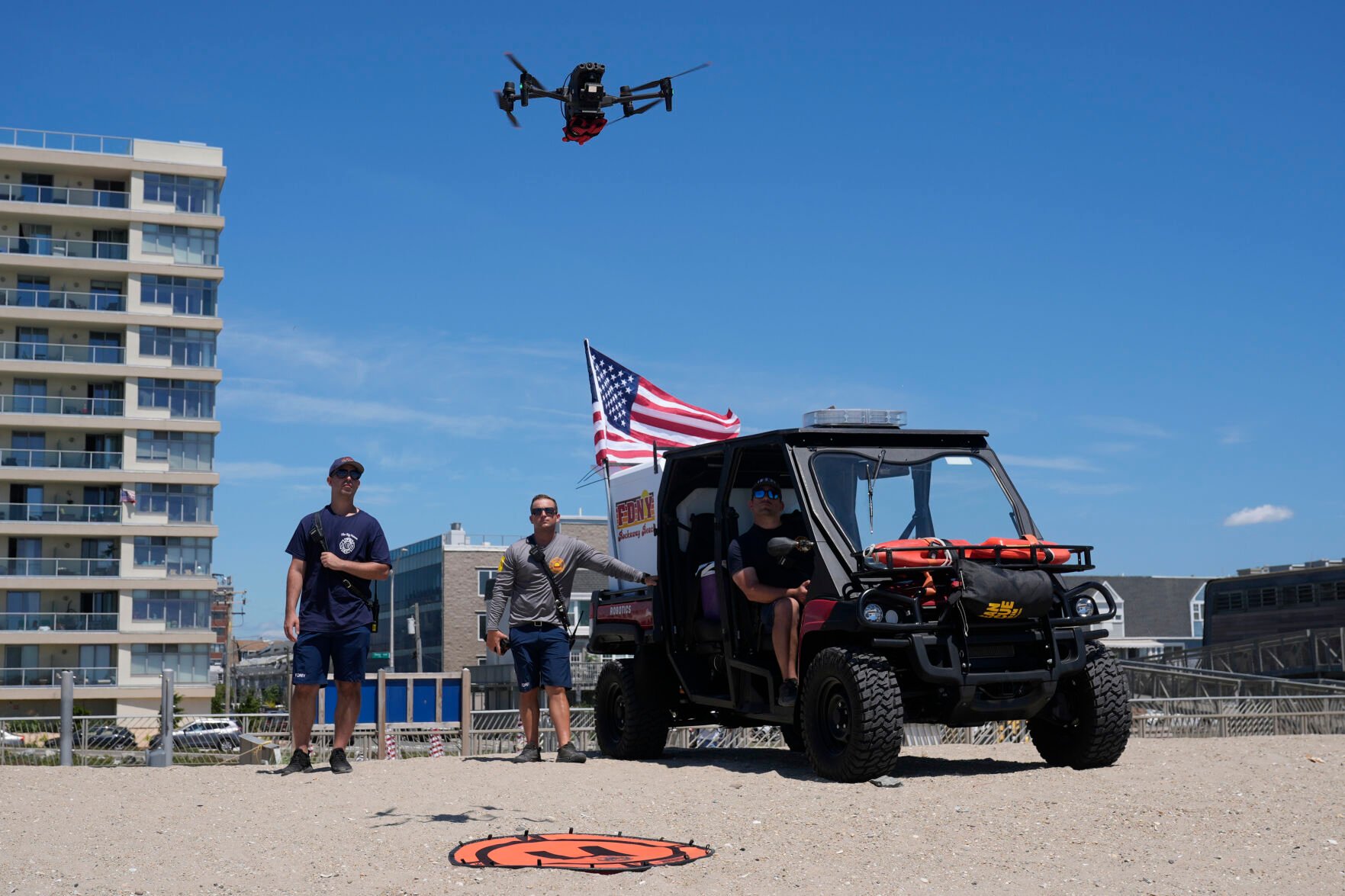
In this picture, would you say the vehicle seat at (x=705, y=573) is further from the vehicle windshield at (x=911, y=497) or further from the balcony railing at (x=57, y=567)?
the balcony railing at (x=57, y=567)

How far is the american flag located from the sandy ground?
1893cm

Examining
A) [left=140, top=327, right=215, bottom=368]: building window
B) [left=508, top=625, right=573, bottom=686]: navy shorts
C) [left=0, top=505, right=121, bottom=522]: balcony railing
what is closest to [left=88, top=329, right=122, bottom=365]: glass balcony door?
[left=140, top=327, right=215, bottom=368]: building window

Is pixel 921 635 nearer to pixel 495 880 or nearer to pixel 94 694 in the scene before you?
pixel 495 880

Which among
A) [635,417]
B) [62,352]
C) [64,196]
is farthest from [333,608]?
[64,196]

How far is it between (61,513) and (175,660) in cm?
781

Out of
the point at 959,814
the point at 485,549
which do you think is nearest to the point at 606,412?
the point at 959,814

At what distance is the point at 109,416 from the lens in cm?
5872

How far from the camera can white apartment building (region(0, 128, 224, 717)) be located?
57.0m

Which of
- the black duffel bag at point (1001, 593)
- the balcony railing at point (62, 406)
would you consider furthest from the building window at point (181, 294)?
the black duffel bag at point (1001, 593)

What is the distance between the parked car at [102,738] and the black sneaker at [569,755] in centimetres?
1156

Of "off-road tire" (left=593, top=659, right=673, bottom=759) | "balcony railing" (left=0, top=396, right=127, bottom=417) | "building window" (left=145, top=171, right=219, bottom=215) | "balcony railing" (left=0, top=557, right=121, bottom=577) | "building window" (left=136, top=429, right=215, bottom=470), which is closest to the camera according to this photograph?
"off-road tire" (left=593, top=659, right=673, bottom=759)

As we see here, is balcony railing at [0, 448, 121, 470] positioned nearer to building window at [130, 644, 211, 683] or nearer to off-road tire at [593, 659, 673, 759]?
building window at [130, 644, 211, 683]

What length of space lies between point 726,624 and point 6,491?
56133mm

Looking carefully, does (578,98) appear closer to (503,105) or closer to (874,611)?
(503,105)
